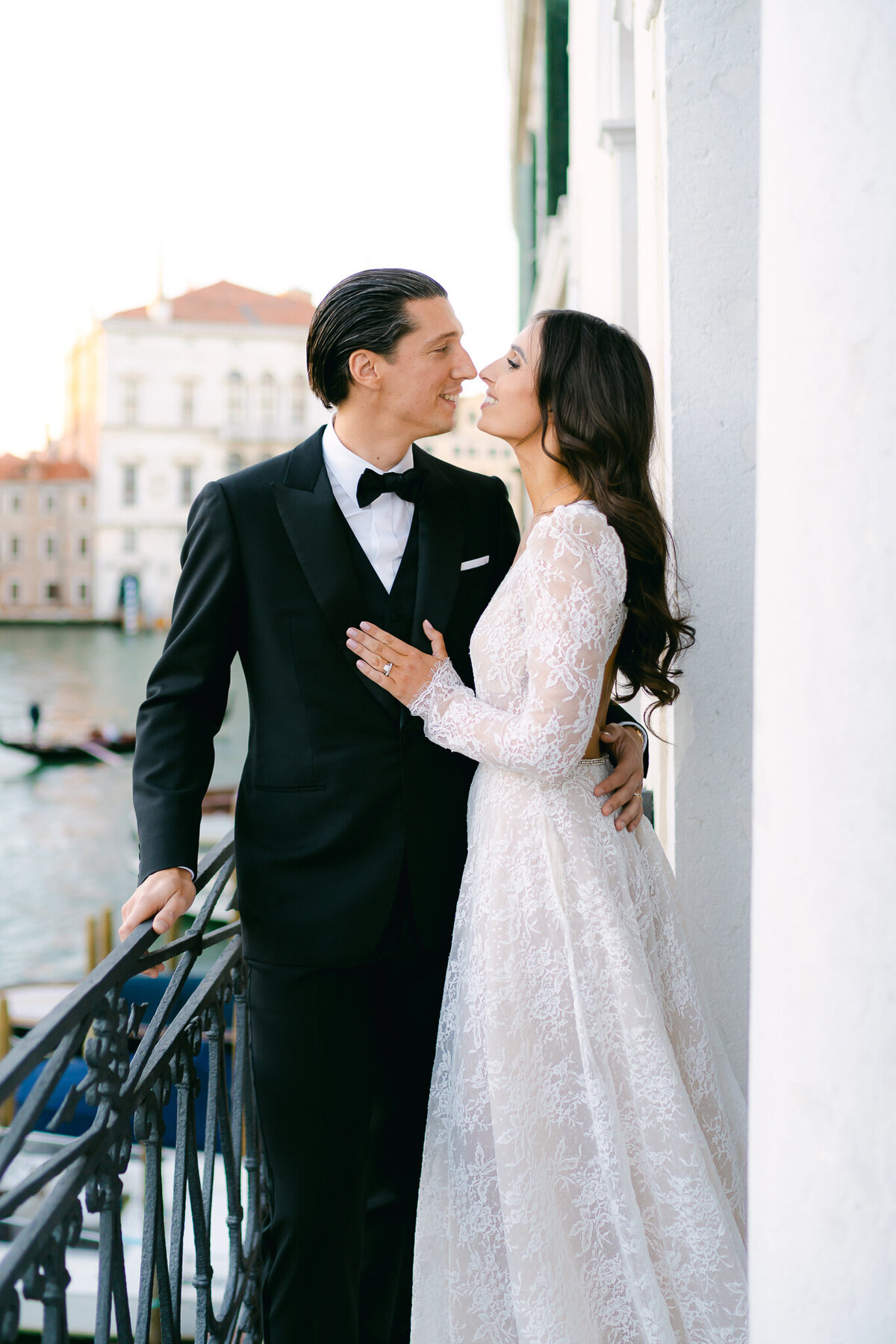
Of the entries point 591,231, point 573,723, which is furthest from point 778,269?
point 591,231

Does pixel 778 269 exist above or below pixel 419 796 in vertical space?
above

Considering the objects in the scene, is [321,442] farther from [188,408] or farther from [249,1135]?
[188,408]

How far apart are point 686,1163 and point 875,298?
1085 millimetres

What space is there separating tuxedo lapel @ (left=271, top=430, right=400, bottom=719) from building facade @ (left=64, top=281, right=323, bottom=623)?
1871 inches

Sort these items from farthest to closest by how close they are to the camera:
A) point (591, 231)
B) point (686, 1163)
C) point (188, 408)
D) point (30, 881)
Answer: point (188, 408) → point (30, 881) → point (591, 231) → point (686, 1163)

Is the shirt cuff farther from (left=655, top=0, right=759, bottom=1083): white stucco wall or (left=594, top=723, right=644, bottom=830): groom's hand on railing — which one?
(left=655, top=0, right=759, bottom=1083): white stucco wall

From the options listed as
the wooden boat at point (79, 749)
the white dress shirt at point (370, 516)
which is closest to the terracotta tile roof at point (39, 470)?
the wooden boat at point (79, 749)

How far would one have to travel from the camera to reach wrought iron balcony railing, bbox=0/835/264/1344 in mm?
944

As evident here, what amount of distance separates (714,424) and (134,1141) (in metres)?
1.50

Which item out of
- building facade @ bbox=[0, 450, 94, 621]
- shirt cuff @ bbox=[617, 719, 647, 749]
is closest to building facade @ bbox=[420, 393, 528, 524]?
building facade @ bbox=[0, 450, 94, 621]

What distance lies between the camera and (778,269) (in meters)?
0.79

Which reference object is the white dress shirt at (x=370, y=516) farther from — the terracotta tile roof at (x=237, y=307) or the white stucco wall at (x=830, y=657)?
the terracotta tile roof at (x=237, y=307)

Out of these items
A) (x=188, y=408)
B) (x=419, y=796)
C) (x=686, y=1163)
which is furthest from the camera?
(x=188, y=408)

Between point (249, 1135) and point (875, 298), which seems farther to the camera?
point (249, 1135)
